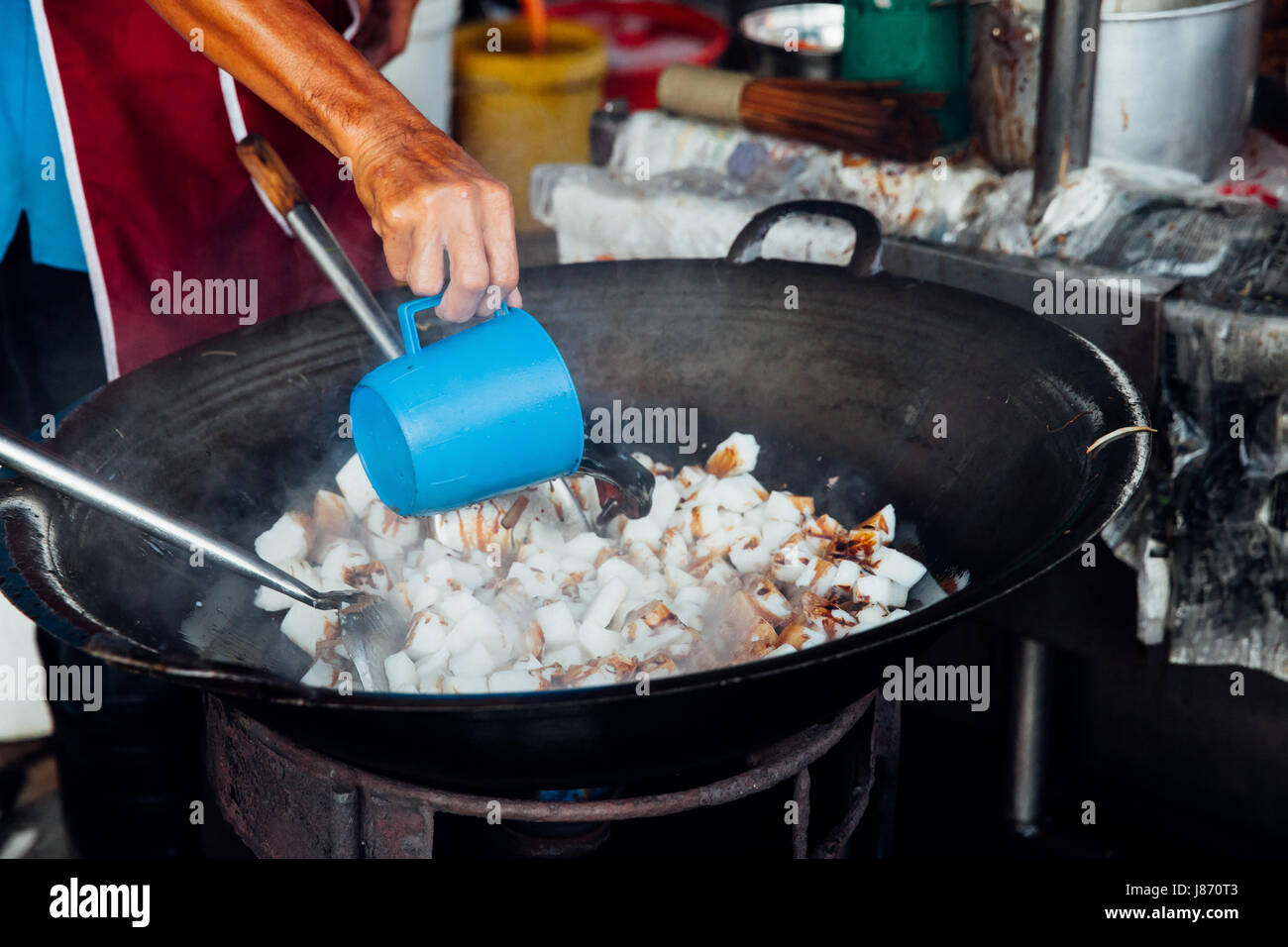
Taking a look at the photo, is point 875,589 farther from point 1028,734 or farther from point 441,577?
point 1028,734

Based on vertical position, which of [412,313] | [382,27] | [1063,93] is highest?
[382,27]

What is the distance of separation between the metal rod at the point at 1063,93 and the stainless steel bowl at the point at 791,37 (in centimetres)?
79

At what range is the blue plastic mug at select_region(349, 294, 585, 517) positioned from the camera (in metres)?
1.47

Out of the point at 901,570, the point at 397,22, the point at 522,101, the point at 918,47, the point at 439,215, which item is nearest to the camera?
the point at 439,215

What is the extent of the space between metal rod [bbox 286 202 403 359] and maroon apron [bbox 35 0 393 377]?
0.50 m

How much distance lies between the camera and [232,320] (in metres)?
2.30

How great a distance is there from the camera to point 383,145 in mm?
1462

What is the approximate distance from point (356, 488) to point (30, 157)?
2.78 feet

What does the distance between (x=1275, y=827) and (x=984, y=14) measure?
171cm

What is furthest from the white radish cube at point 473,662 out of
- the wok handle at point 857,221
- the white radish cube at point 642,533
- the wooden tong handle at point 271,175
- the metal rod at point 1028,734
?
the metal rod at point 1028,734

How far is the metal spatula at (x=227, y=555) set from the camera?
4.44ft

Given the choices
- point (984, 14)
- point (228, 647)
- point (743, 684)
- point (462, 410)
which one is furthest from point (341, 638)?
point (984, 14)

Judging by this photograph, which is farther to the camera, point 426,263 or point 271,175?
point 271,175
